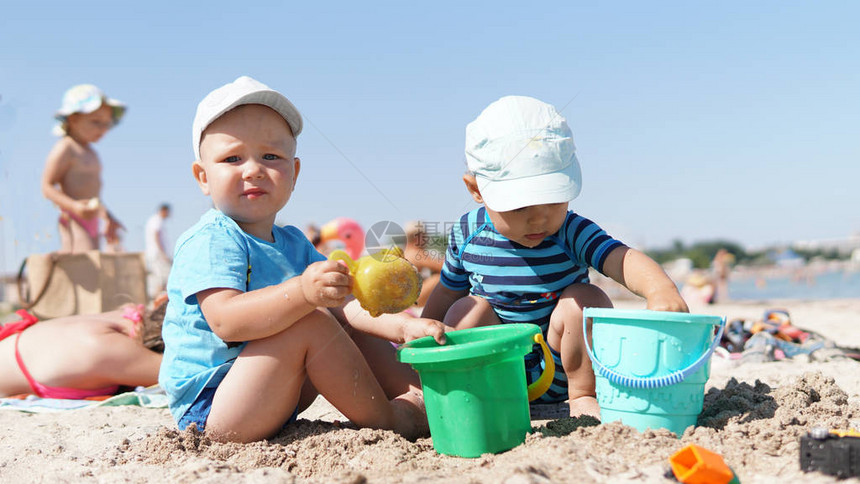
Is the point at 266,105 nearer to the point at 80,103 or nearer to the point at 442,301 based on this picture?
the point at 442,301

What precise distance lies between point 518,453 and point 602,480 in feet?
1.01

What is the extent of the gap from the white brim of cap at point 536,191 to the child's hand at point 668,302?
433 mm

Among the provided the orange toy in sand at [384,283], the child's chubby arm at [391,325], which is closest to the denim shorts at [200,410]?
the child's chubby arm at [391,325]

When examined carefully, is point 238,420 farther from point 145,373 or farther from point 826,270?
point 826,270

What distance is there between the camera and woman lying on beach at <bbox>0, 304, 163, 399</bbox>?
10.8 feet

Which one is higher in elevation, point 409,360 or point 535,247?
point 535,247

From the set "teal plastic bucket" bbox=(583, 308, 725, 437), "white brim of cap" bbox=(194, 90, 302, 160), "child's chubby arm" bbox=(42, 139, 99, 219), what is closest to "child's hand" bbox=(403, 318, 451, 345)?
"teal plastic bucket" bbox=(583, 308, 725, 437)

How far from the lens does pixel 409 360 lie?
1.83m

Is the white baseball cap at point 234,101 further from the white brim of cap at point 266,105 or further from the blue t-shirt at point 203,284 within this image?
the blue t-shirt at point 203,284

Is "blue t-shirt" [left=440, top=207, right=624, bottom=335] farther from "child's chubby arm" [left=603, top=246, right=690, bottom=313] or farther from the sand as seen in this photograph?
the sand

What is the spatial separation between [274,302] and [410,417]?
0.68m

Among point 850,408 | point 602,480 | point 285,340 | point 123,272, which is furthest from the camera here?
point 123,272

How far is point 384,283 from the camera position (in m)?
1.79

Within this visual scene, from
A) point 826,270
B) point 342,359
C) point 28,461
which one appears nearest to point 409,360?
point 342,359
